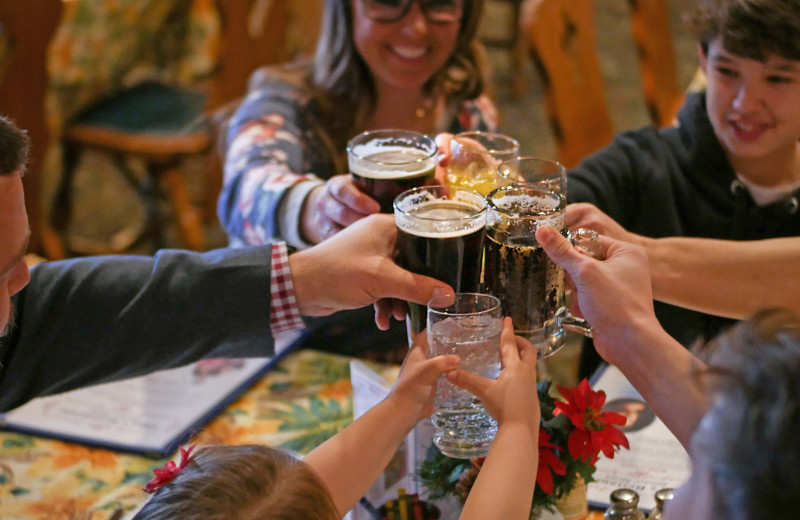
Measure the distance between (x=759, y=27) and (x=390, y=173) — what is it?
0.81 meters

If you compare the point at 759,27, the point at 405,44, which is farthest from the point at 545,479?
the point at 405,44

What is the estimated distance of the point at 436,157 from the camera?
1213 millimetres

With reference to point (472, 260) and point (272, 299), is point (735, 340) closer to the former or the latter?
point (472, 260)

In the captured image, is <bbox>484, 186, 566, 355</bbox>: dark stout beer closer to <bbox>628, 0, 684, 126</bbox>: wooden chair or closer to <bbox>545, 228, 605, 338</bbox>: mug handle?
<bbox>545, 228, 605, 338</bbox>: mug handle

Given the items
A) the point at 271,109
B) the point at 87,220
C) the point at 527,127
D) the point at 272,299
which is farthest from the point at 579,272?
the point at 527,127

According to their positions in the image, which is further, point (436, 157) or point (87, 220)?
point (87, 220)

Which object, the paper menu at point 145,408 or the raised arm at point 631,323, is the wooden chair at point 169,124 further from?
the raised arm at point 631,323

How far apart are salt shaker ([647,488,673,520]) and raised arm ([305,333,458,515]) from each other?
327mm

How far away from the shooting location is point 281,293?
4.14ft

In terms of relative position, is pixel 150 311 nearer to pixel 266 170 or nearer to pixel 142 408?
pixel 142 408

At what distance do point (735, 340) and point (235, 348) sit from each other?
2.68ft

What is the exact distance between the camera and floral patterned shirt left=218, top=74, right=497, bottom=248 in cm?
173

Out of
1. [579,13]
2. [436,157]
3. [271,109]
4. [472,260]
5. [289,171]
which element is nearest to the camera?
[472,260]

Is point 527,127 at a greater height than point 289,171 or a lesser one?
lesser
